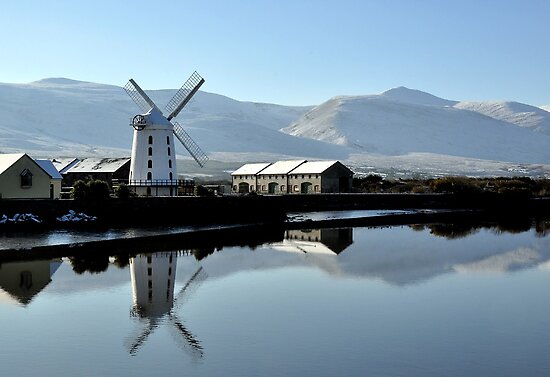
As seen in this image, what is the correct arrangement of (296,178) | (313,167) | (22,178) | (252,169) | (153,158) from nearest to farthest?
(22,178), (153,158), (313,167), (296,178), (252,169)

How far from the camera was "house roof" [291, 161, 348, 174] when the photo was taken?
220ft

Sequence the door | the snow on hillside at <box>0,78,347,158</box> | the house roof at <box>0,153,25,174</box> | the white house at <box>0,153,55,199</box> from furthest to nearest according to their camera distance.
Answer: the snow on hillside at <box>0,78,347,158</box>
the door
the house roof at <box>0,153,25,174</box>
the white house at <box>0,153,55,199</box>

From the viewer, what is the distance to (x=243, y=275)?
944 inches

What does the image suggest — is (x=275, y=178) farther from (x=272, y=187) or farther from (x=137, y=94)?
(x=137, y=94)

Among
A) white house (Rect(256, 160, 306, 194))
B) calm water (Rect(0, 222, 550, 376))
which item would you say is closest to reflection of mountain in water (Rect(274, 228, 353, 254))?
calm water (Rect(0, 222, 550, 376))

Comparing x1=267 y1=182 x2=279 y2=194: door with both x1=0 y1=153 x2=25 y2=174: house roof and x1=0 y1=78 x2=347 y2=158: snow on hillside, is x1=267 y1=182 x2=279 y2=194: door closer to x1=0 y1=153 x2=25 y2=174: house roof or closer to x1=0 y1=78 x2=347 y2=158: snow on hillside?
x1=0 y1=153 x2=25 y2=174: house roof

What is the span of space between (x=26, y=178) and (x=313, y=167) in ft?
106

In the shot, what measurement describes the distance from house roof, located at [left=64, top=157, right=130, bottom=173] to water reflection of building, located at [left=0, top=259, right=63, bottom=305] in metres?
31.7

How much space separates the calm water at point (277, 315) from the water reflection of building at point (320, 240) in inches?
89.2

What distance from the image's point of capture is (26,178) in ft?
134

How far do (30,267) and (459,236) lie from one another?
2216cm

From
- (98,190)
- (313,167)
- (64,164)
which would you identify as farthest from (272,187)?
(98,190)

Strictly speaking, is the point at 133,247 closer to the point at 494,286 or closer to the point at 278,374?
the point at 494,286

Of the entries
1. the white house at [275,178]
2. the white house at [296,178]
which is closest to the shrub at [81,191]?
the white house at [296,178]
